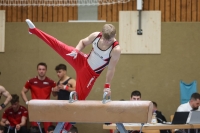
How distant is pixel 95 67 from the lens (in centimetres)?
742

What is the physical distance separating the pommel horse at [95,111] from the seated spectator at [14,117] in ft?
16.6

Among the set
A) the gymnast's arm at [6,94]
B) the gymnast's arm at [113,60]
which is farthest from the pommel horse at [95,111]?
the gymnast's arm at [6,94]

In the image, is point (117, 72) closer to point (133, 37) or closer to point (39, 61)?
point (133, 37)

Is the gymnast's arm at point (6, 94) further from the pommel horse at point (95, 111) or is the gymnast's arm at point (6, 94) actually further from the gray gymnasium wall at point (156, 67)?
the pommel horse at point (95, 111)

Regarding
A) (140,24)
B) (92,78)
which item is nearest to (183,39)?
(140,24)

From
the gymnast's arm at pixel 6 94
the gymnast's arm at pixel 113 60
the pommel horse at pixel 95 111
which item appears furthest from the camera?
the gymnast's arm at pixel 6 94

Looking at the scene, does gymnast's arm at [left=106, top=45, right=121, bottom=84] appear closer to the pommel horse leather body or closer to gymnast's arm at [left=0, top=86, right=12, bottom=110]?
the pommel horse leather body

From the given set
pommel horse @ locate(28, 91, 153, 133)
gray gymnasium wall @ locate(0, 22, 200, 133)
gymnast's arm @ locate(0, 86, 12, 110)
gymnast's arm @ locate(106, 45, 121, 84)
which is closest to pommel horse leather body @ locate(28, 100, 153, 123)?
pommel horse @ locate(28, 91, 153, 133)

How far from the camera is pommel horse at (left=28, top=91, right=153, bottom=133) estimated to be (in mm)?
6496

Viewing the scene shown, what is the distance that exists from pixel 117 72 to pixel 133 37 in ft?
3.49

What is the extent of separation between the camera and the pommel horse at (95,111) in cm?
650

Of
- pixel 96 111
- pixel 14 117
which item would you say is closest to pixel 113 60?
pixel 96 111

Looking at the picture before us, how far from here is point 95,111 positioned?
258 inches

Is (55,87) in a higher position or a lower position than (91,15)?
lower
